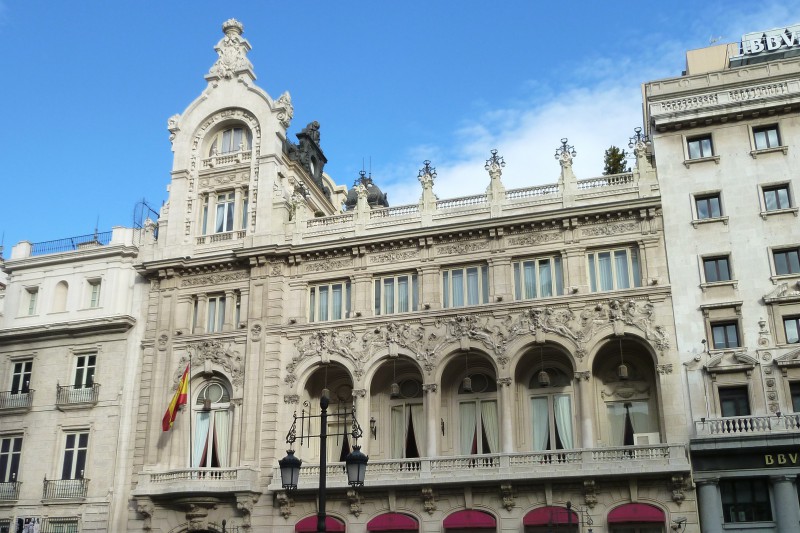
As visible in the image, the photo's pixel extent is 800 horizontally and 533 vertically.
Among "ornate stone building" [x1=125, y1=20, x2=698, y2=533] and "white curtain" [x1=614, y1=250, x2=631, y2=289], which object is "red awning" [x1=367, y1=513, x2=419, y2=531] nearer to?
"ornate stone building" [x1=125, y1=20, x2=698, y2=533]

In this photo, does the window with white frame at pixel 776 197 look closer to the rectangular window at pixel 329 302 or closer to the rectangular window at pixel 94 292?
the rectangular window at pixel 329 302

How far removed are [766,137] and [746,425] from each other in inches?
477

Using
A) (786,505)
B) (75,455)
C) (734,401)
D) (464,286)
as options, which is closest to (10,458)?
(75,455)

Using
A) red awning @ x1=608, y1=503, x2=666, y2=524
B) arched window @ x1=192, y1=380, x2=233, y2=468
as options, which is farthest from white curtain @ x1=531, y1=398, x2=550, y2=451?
arched window @ x1=192, y1=380, x2=233, y2=468

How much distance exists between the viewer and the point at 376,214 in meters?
41.1

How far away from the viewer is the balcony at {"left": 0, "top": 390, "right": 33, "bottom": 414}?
138 ft

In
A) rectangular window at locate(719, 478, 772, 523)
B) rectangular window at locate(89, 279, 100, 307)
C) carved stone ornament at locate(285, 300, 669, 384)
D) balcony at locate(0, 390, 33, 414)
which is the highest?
rectangular window at locate(89, 279, 100, 307)

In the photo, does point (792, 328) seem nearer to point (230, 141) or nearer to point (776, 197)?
point (776, 197)

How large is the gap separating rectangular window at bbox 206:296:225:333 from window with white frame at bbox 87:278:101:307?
5960 millimetres

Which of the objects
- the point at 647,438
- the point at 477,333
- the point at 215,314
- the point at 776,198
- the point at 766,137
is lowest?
the point at 647,438

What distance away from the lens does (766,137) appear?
119 feet

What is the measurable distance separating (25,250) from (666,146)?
106 ft

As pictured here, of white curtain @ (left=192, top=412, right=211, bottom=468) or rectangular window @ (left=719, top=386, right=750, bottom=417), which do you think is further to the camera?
white curtain @ (left=192, top=412, right=211, bottom=468)

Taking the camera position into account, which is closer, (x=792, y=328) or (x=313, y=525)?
(x=792, y=328)
